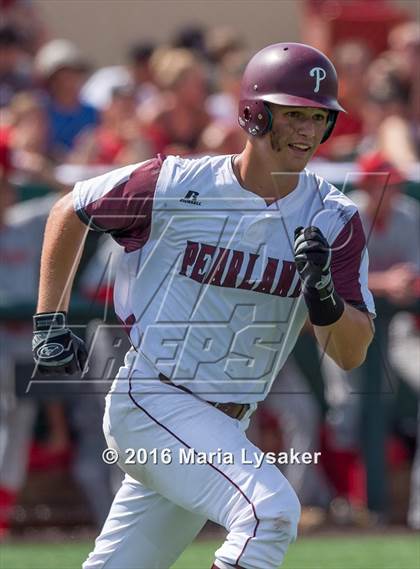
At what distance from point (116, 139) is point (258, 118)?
14.1 ft

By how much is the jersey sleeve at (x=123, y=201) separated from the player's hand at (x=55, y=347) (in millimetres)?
332

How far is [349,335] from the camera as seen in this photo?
421 cm

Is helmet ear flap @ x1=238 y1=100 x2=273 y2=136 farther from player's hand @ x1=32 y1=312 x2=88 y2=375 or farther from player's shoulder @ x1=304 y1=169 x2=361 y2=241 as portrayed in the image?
player's hand @ x1=32 y1=312 x2=88 y2=375

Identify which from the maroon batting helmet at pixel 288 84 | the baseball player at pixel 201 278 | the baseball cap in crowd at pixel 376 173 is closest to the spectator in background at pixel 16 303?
the baseball cap in crowd at pixel 376 173

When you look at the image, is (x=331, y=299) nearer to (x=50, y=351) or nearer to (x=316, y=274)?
(x=316, y=274)

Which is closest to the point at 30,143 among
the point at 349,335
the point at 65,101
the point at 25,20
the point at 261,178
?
the point at 65,101

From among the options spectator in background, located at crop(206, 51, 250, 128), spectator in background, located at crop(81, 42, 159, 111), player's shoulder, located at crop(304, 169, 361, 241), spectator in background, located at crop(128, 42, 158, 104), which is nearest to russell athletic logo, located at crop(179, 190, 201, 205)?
player's shoulder, located at crop(304, 169, 361, 241)

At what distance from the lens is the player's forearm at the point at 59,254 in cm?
436

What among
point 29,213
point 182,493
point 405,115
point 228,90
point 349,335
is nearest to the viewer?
point 182,493

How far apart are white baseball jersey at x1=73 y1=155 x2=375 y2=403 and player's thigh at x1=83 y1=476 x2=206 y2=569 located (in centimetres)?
40

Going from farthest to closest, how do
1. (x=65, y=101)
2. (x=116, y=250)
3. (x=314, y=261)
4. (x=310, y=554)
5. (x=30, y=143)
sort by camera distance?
(x=65, y=101)
(x=30, y=143)
(x=116, y=250)
(x=310, y=554)
(x=314, y=261)

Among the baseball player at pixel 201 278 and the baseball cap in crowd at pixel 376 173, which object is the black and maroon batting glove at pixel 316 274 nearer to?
the baseball player at pixel 201 278

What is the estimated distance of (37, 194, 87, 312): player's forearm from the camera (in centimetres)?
436

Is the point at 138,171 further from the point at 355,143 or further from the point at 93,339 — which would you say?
the point at 355,143
